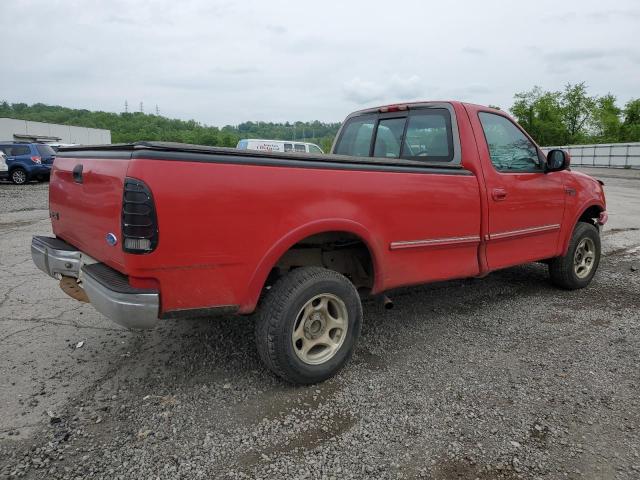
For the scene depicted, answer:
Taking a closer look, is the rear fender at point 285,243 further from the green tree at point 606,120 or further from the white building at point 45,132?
the green tree at point 606,120

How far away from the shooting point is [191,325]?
4.09 metres

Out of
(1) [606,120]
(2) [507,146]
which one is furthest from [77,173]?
(1) [606,120]

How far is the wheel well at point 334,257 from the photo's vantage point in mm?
3268

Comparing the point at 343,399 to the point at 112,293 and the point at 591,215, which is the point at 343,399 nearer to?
the point at 112,293

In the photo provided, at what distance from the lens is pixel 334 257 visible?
11.8 ft

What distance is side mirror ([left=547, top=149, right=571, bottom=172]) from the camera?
454cm

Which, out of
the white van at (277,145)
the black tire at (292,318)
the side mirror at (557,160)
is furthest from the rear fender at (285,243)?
the white van at (277,145)

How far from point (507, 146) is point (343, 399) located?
2.88 meters

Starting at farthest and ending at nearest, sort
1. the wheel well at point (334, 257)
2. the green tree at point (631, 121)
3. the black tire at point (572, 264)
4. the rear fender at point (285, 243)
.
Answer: the green tree at point (631, 121) → the black tire at point (572, 264) → the wheel well at point (334, 257) → the rear fender at point (285, 243)

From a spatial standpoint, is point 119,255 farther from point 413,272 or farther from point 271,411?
point 413,272

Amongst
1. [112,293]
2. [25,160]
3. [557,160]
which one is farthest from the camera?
[25,160]

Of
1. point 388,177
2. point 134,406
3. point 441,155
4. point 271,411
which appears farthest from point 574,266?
point 134,406

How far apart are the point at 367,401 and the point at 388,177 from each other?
1479 millimetres

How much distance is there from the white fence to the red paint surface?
3483 centimetres
